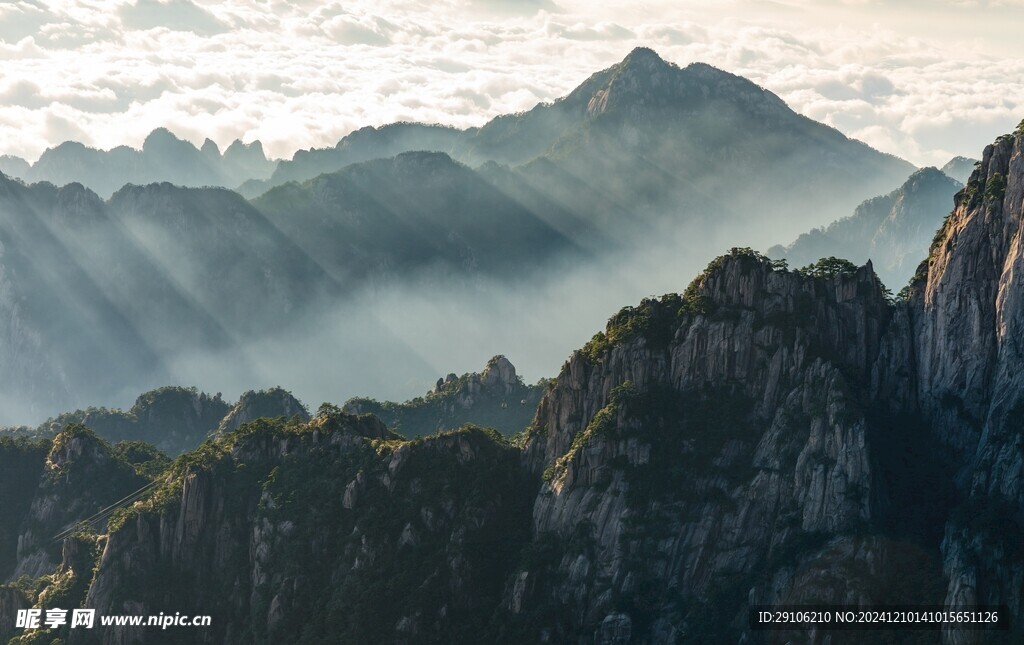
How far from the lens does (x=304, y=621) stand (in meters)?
189

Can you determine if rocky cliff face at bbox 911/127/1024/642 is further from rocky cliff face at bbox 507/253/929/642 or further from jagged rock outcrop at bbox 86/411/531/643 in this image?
jagged rock outcrop at bbox 86/411/531/643

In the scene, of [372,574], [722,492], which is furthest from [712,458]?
[372,574]

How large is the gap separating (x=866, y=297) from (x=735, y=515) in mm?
36051

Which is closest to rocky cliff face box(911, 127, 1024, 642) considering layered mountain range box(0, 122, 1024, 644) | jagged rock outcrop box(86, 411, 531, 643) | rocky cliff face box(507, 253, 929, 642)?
layered mountain range box(0, 122, 1024, 644)

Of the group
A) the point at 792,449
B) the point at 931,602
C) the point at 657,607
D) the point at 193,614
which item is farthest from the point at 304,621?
the point at 931,602

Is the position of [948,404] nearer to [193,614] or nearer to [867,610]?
[867,610]

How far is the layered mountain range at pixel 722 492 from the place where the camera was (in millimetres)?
171750

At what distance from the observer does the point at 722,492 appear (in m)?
182

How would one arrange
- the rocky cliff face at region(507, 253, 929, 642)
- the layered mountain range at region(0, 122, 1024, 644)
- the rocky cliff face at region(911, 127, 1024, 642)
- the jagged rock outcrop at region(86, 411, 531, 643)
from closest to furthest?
the rocky cliff face at region(911, 127, 1024, 642)
the layered mountain range at region(0, 122, 1024, 644)
the rocky cliff face at region(507, 253, 929, 642)
the jagged rock outcrop at region(86, 411, 531, 643)

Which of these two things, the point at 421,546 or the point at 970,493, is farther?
the point at 421,546

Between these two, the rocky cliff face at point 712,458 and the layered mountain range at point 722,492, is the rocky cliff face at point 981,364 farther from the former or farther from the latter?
the rocky cliff face at point 712,458

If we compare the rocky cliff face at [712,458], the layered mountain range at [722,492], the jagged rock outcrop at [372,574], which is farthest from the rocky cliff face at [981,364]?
the jagged rock outcrop at [372,574]

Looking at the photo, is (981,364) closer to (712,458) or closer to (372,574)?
(712,458)

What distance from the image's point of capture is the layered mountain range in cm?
17175
